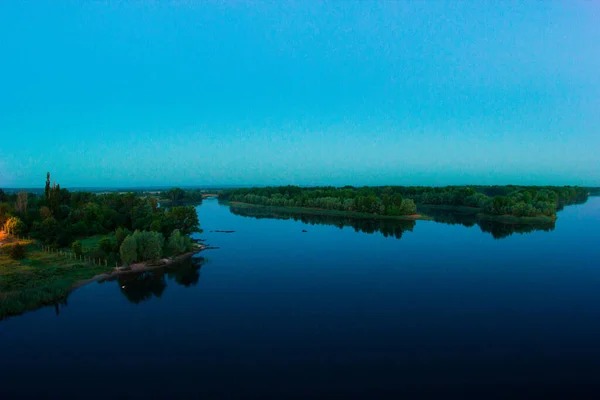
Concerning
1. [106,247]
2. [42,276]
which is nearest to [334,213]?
[106,247]

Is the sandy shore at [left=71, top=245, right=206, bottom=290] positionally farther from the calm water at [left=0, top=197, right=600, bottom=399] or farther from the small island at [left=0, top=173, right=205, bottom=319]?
the calm water at [left=0, top=197, right=600, bottom=399]

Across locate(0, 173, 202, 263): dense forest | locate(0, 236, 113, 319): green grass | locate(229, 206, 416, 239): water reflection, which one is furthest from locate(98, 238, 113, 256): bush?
locate(229, 206, 416, 239): water reflection

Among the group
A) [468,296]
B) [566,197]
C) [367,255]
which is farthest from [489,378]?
Result: [566,197]

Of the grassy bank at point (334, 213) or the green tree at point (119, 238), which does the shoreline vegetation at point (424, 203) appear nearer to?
the grassy bank at point (334, 213)

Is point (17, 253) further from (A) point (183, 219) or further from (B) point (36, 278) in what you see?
(A) point (183, 219)

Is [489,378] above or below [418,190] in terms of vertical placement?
below

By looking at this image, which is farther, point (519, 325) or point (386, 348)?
point (519, 325)

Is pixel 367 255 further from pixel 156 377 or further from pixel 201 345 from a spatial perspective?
pixel 156 377
